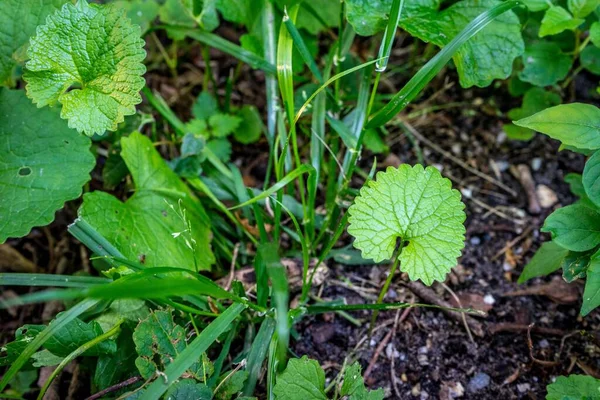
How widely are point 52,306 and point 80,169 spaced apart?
521 mm

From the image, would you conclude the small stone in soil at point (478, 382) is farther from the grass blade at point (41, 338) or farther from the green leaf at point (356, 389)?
the grass blade at point (41, 338)

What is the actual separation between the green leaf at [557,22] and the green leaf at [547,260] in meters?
0.62

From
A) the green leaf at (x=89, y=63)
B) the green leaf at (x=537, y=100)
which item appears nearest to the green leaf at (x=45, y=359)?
the green leaf at (x=89, y=63)

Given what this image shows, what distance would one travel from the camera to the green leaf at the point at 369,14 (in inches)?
61.4

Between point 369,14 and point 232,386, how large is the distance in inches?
43.2

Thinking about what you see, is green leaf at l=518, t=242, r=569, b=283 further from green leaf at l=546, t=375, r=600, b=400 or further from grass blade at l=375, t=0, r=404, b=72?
grass blade at l=375, t=0, r=404, b=72

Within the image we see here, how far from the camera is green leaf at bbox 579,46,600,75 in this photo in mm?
1823

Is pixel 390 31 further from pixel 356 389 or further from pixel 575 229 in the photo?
pixel 356 389

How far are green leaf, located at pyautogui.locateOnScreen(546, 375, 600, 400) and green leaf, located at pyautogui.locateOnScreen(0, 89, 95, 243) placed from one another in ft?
4.53

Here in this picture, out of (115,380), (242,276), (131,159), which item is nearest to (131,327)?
(115,380)

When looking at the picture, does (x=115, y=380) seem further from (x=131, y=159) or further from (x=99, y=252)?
(x=131, y=159)

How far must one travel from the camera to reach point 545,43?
186cm

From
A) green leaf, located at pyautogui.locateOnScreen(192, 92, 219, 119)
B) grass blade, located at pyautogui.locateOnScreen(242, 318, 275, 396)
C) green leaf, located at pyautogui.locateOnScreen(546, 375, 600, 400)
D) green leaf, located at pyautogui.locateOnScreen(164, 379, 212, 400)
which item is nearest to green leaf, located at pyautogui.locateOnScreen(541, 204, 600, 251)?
green leaf, located at pyautogui.locateOnScreen(546, 375, 600, 400)

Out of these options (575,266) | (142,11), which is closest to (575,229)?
(575,266)
